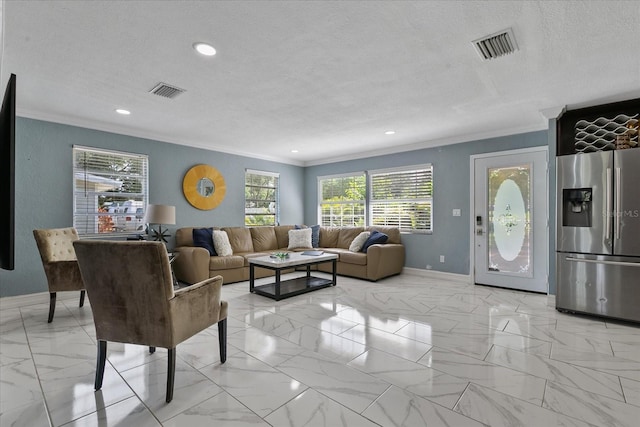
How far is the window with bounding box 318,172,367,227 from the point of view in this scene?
6520mm

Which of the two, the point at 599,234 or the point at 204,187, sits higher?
the point at 204,187

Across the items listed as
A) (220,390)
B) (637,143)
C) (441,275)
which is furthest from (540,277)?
(220,390)

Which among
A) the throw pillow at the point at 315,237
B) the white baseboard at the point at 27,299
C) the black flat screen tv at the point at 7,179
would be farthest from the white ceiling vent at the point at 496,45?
the white baseboard at the point at 27,299

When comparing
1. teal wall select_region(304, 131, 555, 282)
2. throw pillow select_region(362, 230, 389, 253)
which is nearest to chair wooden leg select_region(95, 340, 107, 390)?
throw pillow select_region(362, 230, 389, 253)

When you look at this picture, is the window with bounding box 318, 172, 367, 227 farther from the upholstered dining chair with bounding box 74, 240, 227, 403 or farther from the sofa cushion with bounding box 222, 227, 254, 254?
the upholstered dining chair with bounding box 74, 240, 227, 403

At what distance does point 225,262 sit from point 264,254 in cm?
72

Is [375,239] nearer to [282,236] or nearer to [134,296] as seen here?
[282,236]

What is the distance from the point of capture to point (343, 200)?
6793 mm

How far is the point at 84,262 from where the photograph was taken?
190cm

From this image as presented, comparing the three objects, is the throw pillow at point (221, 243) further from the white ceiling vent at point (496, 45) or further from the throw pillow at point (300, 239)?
the white ceiling vent at point (496, 45)

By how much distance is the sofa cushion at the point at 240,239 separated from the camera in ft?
18.3

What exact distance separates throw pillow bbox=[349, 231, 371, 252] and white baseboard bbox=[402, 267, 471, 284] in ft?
3.05

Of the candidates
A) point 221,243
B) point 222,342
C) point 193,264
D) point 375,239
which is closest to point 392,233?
point 375,239

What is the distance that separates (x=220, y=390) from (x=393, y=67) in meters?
2.78
